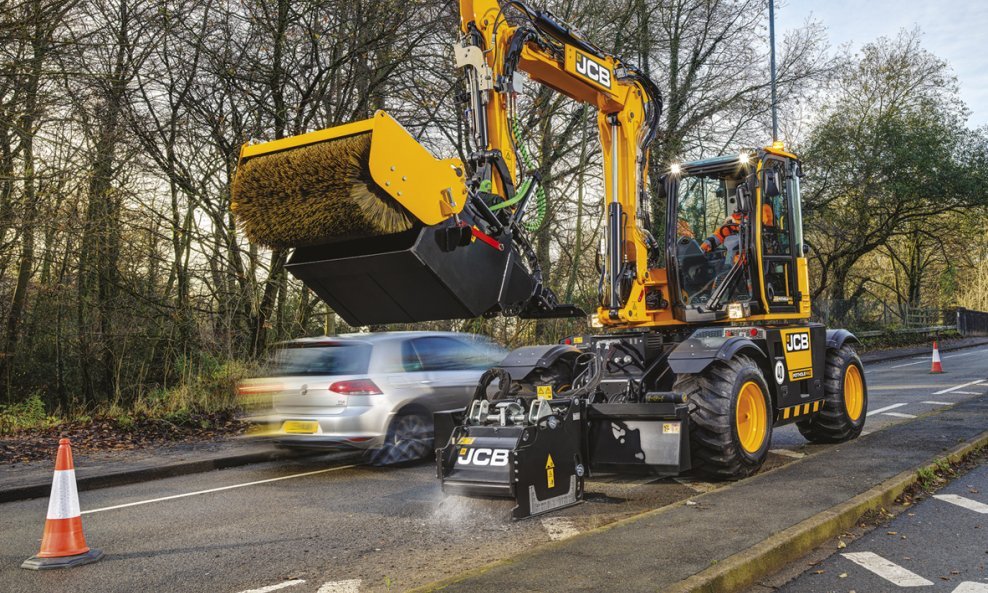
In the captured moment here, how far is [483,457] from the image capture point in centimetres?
593

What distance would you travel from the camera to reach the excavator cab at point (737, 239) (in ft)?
28.3

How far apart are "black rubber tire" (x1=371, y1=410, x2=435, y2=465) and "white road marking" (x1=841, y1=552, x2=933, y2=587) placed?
505 centimetres

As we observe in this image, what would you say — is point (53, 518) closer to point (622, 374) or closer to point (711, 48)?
point (622, 374)

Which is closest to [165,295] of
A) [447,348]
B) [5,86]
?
[5,86]

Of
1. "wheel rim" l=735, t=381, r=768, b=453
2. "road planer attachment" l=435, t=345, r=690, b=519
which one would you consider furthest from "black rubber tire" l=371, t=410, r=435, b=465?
"wheel rim" l=735, t=381, r=768, b=453

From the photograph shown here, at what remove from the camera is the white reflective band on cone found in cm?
562

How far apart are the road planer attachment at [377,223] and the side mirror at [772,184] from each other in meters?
3.73

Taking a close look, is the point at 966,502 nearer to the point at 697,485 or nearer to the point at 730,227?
the point at 697,485

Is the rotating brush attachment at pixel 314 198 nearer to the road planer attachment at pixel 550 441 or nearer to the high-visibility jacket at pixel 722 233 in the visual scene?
the road planer attachment at pixel 550 441

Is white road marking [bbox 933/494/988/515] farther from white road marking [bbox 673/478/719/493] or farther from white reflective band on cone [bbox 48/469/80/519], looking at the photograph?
white reflective band on cone [bbox 48/469/80/519]

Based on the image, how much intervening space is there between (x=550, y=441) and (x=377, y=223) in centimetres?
213

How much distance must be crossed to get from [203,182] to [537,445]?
36.0 ft

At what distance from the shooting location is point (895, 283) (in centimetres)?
4734

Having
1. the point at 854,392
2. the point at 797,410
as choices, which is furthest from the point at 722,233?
the point at 854,392
